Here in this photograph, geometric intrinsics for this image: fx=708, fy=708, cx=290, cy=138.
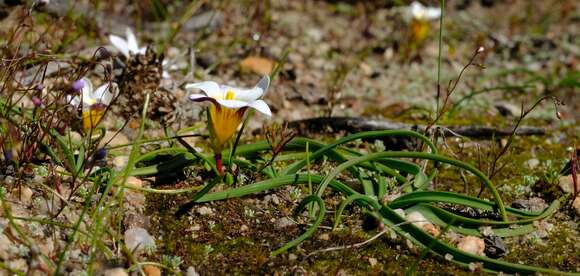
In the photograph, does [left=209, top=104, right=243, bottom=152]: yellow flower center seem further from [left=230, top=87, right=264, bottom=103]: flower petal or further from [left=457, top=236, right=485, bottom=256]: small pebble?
[left=457, top=236, right=485, bottom=256]: small pebble

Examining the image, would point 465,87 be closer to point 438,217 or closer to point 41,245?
point 438,217

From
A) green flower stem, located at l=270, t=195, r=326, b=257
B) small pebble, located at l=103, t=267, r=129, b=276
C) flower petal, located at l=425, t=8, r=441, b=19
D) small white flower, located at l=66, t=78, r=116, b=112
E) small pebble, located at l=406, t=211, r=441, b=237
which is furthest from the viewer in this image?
flower petal, located at l=425, t=8, r=441, b=19

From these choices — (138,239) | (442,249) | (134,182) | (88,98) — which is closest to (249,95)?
(134,182)

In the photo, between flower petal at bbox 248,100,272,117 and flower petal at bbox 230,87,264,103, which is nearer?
flower petal at bbox 248,100,272,117

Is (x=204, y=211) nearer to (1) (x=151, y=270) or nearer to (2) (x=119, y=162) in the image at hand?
(1) (x=151, y=270)

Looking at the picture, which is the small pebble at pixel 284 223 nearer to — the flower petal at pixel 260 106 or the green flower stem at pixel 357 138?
the green flower stem at pixel 357 138

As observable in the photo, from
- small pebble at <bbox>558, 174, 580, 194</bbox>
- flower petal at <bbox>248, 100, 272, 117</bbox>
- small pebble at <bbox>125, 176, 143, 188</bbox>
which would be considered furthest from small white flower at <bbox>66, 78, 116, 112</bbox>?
small pebble at <bbox>558, 174, 580, 194</bbox>

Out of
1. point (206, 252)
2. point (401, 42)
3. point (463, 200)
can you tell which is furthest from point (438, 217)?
point (401, 42)

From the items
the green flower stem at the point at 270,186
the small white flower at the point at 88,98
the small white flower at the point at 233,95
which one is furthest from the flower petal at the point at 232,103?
the small white flower at the point at 88,98

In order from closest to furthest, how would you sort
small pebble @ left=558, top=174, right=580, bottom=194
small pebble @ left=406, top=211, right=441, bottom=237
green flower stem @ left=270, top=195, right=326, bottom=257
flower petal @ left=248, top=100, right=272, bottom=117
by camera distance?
green flower stem @ left=270, top=195, right=326, bottom=257 < flower petal @ left=248, top=100, right=272, bottom=117 < small pebble @ left=406, top=211, right=441, bottom=237 < small pebble @ left=558, top=174, right=580, bottom=194
